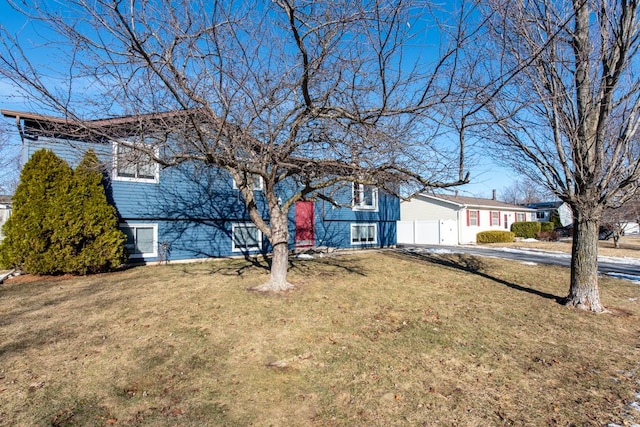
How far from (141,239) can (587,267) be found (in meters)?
12.3

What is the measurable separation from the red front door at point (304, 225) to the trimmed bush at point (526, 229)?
23.3 metres

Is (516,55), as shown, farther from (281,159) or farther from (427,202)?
(427,202)

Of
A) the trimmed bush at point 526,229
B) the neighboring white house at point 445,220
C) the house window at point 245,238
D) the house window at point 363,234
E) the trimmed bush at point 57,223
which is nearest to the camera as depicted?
the trimmed bush at point 57,223

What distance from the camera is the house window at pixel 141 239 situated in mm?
10930

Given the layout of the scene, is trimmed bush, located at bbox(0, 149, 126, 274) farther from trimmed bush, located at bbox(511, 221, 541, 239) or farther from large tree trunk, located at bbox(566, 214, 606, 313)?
trimmed bush, located at bbox(511, 221, 541, 239)

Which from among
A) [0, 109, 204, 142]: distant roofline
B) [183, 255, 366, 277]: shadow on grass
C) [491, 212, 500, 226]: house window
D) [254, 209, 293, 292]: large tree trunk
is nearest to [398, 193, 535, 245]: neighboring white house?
[491, 212, 500, 226]: house window

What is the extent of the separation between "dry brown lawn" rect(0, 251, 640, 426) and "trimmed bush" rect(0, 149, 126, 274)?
898 mm

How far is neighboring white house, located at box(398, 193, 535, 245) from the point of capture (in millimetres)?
24516

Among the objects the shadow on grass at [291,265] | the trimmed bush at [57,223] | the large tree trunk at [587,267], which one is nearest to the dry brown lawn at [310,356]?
the large tree trunk at [587,267]

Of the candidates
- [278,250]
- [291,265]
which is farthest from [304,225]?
[278,250]

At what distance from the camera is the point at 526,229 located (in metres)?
29.6

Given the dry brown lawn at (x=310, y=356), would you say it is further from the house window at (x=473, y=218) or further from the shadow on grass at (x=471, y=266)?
the house window at (x=473, y=218)

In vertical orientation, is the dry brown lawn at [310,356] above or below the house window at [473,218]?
below

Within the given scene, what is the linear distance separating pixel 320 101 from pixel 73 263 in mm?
7909
